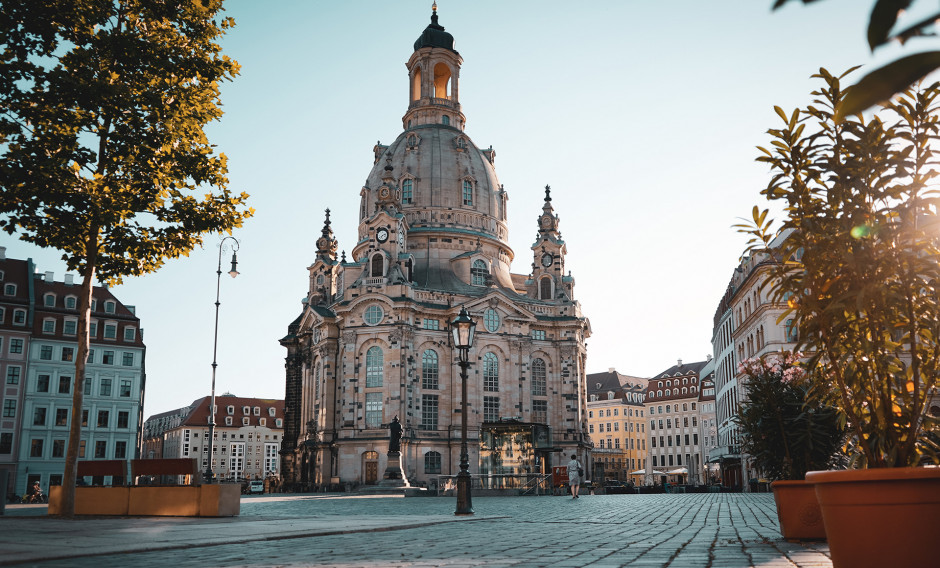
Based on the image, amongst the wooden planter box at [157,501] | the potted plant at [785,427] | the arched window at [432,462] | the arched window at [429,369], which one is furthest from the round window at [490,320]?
the potted plant at [785,427]

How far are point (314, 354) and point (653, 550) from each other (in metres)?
68.4

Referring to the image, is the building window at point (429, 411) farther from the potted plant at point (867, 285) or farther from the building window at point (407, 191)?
the potted plant at point (867, 285)

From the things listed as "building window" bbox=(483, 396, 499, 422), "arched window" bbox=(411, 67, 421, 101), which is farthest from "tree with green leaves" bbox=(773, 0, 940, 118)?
"arched window" bbox=(411, 67, 421, 101)

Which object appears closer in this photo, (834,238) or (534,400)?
(834,238)

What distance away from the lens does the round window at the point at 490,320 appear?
7262cm

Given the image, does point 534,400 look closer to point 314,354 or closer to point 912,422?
point 314,354

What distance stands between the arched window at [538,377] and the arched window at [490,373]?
4.59 metres

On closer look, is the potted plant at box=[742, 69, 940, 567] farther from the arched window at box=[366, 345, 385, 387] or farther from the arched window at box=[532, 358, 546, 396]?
the arched window at box=[532, 358, 546, 396]

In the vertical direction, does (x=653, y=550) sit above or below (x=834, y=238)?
below

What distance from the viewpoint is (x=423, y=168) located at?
264 feet

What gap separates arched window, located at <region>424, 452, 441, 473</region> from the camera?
6719 cm

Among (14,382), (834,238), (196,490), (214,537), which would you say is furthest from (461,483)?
(14,382)

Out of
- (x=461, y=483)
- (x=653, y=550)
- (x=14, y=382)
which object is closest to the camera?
(x=653, y=550)

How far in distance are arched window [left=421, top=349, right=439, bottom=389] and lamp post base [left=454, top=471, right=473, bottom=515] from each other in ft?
159
